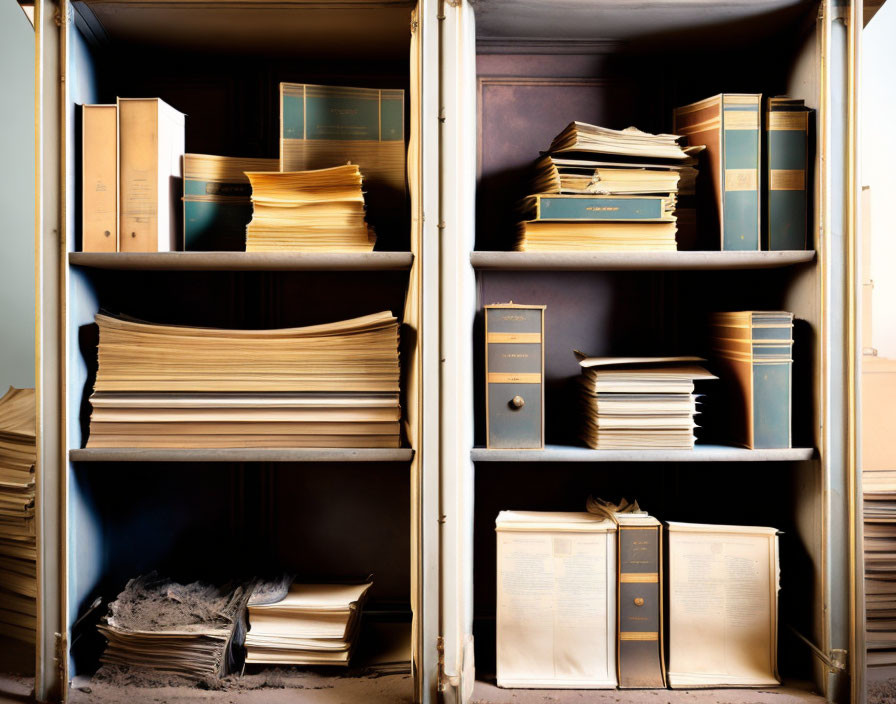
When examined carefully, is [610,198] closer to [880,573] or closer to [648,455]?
[648,455]

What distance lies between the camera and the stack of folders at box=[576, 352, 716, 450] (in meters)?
1.47

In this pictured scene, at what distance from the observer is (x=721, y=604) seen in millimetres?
1449

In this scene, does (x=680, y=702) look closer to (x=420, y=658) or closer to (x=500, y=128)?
(x=420, y=658)

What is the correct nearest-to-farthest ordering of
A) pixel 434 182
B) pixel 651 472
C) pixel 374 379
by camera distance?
1. pixel 434 182
2. pixel 374 379
3. pixel 651 472

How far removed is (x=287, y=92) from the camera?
1.46 metres

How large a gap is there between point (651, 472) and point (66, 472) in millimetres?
1428

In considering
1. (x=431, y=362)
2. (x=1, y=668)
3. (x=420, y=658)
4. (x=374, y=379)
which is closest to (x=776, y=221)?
(x=431, y=362)

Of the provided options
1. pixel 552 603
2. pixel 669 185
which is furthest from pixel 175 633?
pixel 669 185

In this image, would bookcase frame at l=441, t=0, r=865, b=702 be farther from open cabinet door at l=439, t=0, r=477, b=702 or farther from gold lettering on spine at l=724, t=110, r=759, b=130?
gold lettering on spine at l=724, t=110, r=759, b=130

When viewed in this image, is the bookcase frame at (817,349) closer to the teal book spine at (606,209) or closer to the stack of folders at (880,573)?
the teal book spine at (606,209)

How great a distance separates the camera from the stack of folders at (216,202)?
1.49 m

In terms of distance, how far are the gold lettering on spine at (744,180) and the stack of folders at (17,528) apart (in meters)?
1.75

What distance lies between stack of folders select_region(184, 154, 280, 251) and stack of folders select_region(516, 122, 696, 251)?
675 millimetres

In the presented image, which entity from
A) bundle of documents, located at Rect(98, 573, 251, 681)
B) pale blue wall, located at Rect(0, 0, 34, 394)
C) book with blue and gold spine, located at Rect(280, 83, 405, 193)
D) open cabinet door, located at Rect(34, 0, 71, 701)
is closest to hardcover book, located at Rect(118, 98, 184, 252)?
open cabinet door, located at Rect(34, 0, 71, 701)
